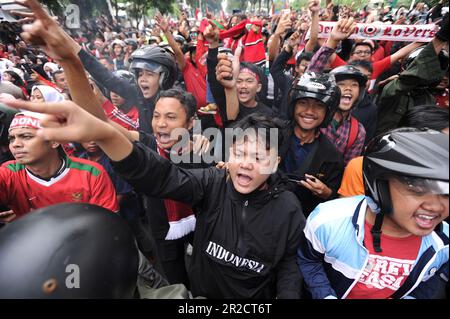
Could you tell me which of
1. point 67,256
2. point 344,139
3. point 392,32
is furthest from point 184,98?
point 392,32

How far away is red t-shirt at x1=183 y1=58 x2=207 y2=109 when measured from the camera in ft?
13.7

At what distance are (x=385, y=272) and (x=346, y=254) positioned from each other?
214 millimetres

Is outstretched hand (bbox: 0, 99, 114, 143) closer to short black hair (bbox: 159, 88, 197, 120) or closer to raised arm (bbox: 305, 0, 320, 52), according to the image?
short black hair (bbox: 159, 88, 197, 120)

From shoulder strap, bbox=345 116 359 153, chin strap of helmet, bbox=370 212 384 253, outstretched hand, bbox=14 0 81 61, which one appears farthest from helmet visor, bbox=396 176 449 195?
shoulder strap, bbox=345 116 359 153

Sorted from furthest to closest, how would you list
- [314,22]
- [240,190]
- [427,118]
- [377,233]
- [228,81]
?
[314,22]
[228,81]
[427,118]
[240,190]
[377,233]

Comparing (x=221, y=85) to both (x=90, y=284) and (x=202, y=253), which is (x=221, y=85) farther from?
(x=90, y=284)

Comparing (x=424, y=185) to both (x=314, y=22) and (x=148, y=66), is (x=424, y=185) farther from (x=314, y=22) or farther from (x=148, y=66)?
(x=314, y=22)

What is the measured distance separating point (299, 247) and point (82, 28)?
19830 mm

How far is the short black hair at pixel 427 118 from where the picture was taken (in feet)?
5.84

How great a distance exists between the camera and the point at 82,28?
17.3 metres

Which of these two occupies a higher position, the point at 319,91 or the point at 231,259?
the point at 319,91

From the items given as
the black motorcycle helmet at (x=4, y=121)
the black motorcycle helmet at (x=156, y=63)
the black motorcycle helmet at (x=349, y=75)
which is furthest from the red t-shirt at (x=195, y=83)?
the black motorcycle helmet at (x=4, y=121)

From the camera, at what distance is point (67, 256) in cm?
134
